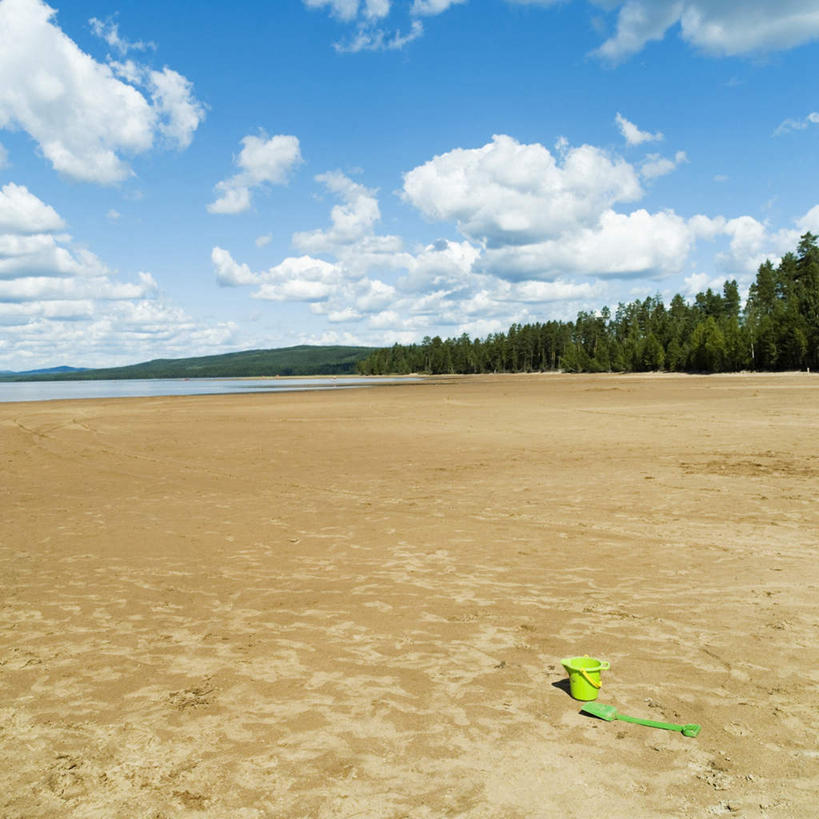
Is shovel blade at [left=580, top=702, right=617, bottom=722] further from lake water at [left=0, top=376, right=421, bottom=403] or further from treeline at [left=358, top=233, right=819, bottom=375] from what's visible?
treeline at [left=358, top=233, right=819, bottom=375]

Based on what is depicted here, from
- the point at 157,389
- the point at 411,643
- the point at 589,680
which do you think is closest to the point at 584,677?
the point at 589,680

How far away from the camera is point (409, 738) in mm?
4648

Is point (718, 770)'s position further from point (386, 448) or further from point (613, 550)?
point (386, 448)

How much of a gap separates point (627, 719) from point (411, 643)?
2297 millimetres

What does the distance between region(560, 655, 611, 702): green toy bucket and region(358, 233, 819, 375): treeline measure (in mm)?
90994

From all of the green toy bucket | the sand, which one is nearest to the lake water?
the sand

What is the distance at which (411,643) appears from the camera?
639 cm

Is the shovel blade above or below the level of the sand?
above

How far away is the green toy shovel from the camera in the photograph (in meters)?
4.60

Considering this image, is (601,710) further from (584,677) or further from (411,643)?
(411,643)

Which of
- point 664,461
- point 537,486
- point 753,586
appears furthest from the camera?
point 664,461

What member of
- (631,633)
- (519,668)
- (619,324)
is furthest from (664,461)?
(619,324)

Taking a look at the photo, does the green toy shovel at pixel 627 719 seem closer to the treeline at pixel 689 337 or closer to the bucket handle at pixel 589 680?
the bucket handle at pixel 589 680

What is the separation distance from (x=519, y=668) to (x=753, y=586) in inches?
152
